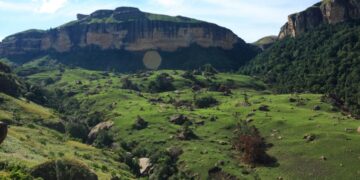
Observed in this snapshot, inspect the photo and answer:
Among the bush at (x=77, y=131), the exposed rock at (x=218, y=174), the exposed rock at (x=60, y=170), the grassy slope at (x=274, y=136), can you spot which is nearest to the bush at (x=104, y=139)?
the grassy slope at (x=274, y=136)

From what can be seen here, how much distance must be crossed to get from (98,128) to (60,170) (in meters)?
108

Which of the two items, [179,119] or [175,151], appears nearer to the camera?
[175,151]

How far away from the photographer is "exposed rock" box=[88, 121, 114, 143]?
152 metres

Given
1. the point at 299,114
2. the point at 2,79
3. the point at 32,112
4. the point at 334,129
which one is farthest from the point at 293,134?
the point at 2,79

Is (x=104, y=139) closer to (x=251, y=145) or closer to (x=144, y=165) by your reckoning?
(x=144, y=165)

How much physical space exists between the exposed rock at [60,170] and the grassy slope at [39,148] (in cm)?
408

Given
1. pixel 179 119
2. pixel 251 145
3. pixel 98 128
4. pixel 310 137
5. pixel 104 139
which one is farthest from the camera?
pixel 98 128

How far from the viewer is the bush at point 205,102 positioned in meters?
187

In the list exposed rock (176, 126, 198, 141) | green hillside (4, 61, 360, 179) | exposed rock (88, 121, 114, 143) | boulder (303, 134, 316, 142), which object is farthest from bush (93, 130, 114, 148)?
boulder (303, 134, 316, 142)

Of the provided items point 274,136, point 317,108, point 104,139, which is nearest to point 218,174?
point 274,136

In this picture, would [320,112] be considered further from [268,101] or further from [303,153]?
[303,153]

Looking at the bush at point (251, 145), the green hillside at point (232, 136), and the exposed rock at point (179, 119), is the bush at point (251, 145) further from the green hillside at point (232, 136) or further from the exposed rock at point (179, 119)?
the exposed rock at point (179, 119)

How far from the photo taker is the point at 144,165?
12481 cm

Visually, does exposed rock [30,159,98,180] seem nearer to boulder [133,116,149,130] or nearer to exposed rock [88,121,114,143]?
exposed rock [88,121,114,143]
